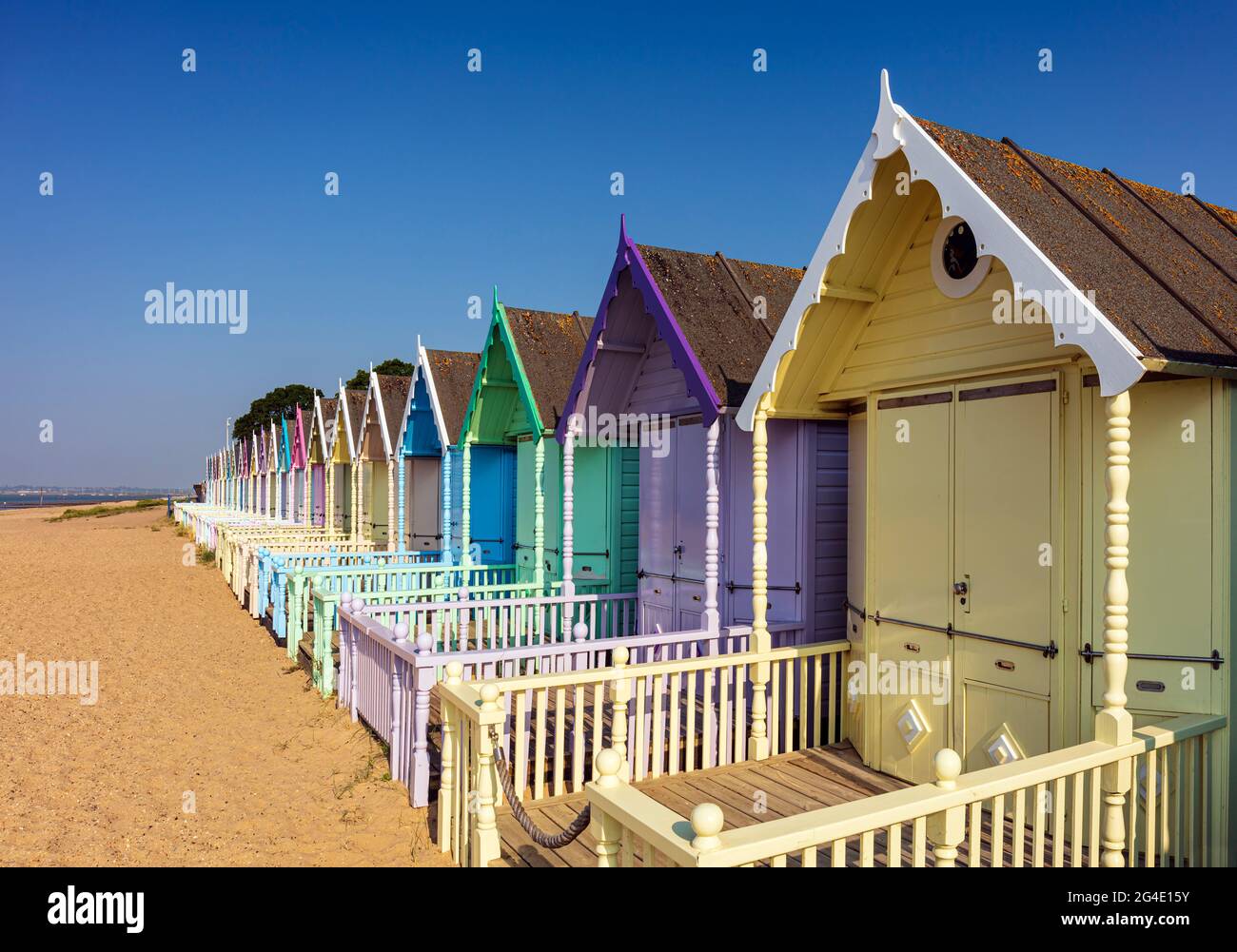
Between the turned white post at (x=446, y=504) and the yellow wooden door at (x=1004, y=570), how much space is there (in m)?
10.2

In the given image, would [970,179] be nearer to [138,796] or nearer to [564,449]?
[564,449]

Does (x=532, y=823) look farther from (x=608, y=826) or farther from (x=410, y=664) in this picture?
(x=410, y=664)

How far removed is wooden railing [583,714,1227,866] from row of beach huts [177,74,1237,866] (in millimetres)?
20

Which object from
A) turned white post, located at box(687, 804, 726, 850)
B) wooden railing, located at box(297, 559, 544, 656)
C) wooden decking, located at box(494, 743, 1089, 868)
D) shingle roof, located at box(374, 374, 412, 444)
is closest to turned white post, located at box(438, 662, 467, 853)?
wooden decking, located at box(494, 743, 1089, 868)

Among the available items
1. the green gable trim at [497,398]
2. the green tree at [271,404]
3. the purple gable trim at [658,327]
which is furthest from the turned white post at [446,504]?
the green tree at [271,404]

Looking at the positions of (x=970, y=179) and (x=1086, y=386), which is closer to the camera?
(x=970, y=179)

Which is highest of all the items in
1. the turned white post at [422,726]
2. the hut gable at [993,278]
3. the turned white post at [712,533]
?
the hut gable at [993,278]

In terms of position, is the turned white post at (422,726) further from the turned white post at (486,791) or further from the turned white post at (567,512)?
the turned white post at (567,512)

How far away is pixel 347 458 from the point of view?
24.0 meters

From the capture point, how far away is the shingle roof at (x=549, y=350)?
11406 mm

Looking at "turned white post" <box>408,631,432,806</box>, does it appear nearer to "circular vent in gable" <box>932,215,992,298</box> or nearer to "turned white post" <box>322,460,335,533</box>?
"circular vent in gable" <box>932,215,992,298</box>
